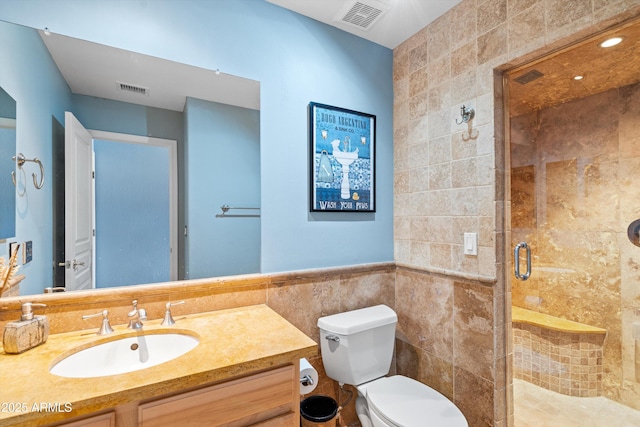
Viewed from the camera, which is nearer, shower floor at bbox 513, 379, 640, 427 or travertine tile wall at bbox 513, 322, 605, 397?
shower floor at bbox 513, 379, 640, 427

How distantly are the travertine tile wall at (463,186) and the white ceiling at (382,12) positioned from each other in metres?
0.07

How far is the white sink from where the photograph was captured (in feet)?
3.35

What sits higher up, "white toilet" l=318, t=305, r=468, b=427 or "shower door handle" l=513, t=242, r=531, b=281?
"shower door handle" l=513, t=242, r=531, b=281

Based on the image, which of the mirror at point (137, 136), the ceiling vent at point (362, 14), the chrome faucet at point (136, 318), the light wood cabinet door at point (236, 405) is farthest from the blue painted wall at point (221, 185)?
the ceiling vent at point (362, 14)

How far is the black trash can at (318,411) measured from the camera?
4.90 feet

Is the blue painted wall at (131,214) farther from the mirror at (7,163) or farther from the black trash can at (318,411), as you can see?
the black trash can at (318,411)

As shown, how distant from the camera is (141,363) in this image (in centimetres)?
111

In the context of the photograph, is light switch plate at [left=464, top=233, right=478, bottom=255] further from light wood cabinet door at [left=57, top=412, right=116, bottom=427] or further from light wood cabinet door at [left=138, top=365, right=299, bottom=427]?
light wood cabinet door at [left=57, top=412, right=116, bottom=427]

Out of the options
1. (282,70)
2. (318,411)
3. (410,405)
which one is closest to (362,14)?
(282,70)

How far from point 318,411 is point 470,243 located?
46.5 inches

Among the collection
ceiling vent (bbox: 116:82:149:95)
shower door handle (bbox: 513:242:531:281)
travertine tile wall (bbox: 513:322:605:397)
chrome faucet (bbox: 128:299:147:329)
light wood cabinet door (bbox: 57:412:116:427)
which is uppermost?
ceiling vent (bbox: 116:82:149:95)

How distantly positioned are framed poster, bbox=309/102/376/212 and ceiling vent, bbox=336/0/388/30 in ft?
1.59

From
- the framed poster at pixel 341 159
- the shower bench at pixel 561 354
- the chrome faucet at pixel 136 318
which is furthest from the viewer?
the shower bench at pixel 561 354

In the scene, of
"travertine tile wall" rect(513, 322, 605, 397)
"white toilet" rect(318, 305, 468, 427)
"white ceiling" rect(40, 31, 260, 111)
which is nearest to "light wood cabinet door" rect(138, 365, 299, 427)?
"white toilet" rect(318, 305, 468, 427)
